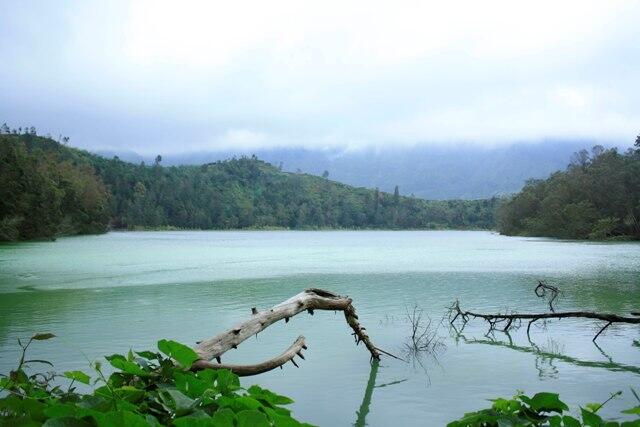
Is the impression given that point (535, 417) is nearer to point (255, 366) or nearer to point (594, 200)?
point (255, 366)

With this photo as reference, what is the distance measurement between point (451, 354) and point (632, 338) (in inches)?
172

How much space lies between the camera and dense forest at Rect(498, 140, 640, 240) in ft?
270

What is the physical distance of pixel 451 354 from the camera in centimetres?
1231

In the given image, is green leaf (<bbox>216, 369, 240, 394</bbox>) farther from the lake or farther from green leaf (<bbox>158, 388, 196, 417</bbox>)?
the lake

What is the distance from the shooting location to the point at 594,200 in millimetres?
87188

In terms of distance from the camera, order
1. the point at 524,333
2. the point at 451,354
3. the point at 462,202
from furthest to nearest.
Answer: the point at 462,202, the point at 524,333, the point at 451,354

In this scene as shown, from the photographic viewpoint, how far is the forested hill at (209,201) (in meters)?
101

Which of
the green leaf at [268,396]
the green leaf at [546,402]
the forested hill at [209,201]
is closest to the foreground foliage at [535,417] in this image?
the green leaf at [546,402]

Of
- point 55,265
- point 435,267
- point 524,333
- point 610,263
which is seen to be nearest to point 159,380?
point 524,333

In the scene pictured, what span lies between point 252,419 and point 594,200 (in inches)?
3664

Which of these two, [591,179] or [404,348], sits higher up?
[591,179]

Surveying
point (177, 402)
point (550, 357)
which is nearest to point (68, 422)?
Result: point (177, 402)

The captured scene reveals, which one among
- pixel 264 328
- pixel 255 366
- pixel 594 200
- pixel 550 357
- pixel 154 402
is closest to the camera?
pixel 154 402

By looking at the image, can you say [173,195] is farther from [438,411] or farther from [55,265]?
[438,411]
